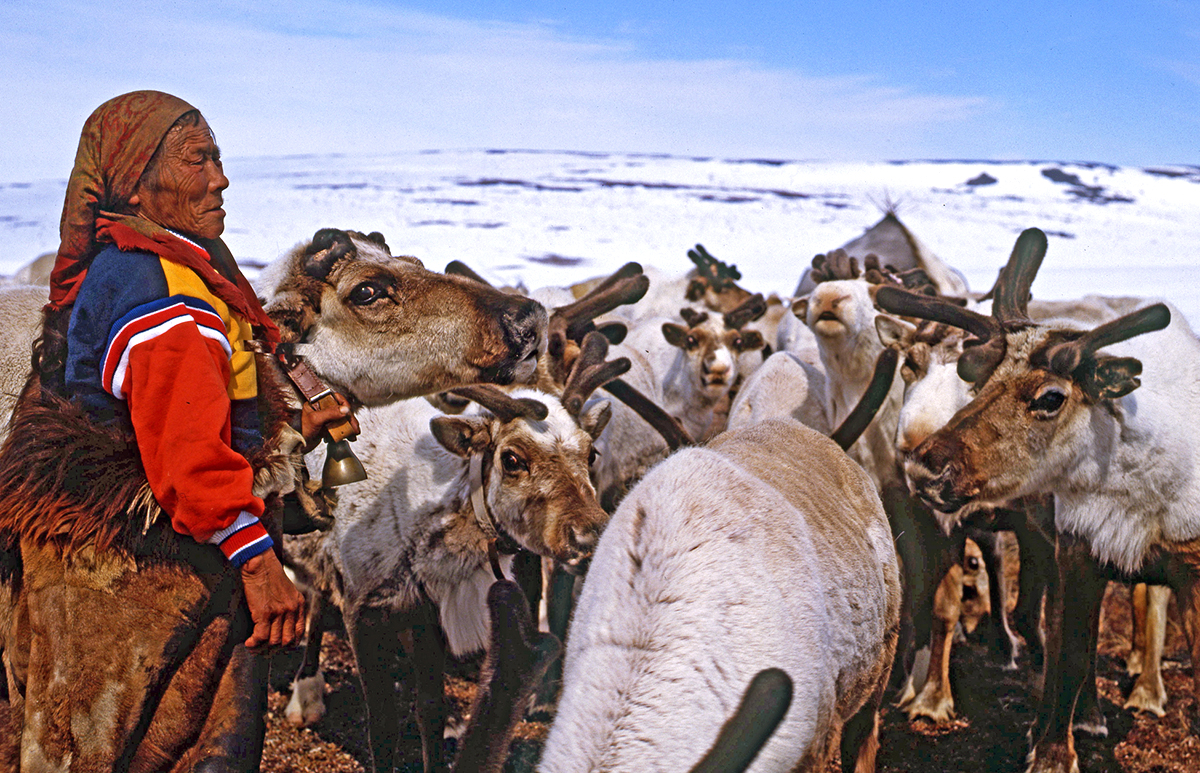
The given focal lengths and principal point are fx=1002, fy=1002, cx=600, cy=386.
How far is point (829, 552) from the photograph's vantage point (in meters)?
3.47

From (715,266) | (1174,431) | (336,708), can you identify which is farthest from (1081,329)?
(715,266)

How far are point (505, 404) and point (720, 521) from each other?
1.74 meters

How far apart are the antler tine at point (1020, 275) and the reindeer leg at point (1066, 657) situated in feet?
3.63

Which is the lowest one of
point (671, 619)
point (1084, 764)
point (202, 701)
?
point (1084, 764)

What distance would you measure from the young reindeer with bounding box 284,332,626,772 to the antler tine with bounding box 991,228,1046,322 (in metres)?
1.98

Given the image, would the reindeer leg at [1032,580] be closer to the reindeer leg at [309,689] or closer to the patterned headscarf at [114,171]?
the reindeer leg at [309,689]

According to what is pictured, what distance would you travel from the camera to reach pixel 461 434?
15.3 ft

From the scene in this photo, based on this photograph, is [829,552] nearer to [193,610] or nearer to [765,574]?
[765,574]

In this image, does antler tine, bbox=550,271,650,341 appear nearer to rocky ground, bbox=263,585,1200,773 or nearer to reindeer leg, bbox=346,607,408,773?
rocky ground, bbox=263,585,1200,773

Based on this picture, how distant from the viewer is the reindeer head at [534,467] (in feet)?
Answer: 14.3

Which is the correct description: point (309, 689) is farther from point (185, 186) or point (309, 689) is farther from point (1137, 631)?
point (1137, 631)

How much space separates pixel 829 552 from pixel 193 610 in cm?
205

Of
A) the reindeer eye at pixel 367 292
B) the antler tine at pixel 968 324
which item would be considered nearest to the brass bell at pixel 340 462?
the reindeer eye at pixel 367 292

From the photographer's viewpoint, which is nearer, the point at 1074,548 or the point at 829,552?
the point at 829,552
